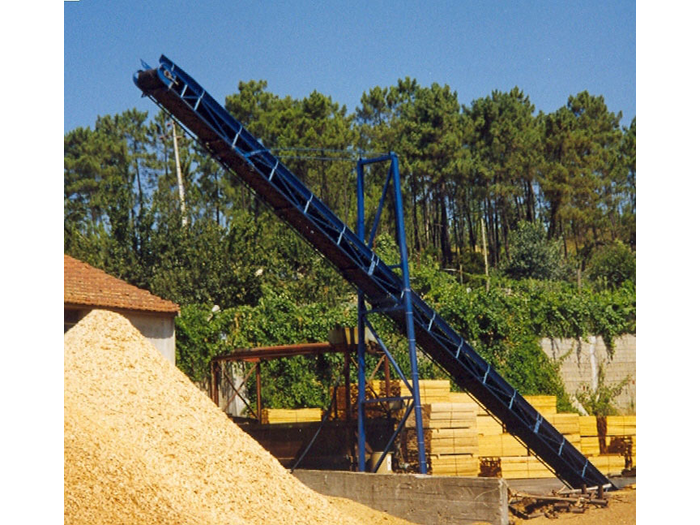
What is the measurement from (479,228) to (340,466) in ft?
140

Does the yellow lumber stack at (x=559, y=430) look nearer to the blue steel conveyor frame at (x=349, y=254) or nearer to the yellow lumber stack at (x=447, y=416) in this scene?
the blue steel conveyor frame at (x=349, y=254)

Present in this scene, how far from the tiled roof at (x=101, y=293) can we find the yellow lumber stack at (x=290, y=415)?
4.08 metres

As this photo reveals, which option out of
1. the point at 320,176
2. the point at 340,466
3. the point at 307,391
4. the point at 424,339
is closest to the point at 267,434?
the point at 340,466

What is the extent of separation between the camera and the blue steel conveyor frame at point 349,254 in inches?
673

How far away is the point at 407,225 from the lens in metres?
57.1

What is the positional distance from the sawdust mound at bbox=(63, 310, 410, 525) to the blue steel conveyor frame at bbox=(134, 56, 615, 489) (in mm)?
4211

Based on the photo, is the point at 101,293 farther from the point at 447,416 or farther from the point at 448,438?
the point at 448,438

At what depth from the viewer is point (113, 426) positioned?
487 inches

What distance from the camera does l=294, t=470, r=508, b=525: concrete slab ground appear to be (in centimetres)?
1530

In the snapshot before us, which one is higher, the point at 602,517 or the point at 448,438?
the point at 448,438

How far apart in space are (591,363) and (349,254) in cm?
1567

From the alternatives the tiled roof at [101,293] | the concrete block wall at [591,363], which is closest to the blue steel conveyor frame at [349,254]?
the tiled roof at [101,293]

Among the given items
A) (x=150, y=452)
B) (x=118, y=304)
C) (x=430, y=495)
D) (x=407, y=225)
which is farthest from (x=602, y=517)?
(x=407, y=225)

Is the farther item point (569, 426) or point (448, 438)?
point (569, 426)
